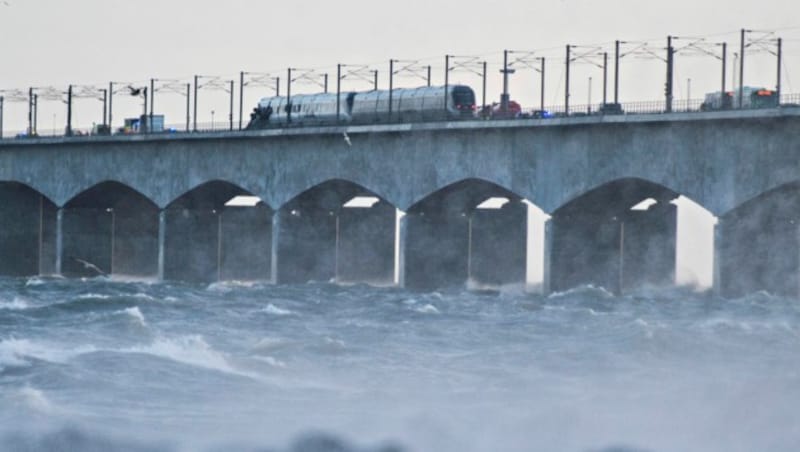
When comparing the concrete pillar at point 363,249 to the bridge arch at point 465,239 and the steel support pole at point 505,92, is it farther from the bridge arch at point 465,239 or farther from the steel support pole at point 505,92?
the steel support pole at point 505,92

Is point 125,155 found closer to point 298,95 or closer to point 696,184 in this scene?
point 298,95

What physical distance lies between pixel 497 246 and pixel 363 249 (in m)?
10.6

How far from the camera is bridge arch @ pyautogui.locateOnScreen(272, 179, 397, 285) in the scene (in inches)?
3497

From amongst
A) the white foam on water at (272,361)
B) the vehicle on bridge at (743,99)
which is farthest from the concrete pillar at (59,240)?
the white foam on water at (272,361)

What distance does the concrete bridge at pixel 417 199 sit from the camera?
2557 inches

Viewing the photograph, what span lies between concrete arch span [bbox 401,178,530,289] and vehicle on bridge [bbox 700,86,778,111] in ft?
48.7

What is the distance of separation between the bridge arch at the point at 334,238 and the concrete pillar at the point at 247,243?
7.62 metres

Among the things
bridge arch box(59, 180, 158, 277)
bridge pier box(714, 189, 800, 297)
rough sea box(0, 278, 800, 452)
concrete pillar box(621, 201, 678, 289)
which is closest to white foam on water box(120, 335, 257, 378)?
rough sea box(0, 278, 800, 452)

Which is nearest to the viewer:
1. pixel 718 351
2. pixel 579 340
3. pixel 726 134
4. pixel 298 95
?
pixel 718 351

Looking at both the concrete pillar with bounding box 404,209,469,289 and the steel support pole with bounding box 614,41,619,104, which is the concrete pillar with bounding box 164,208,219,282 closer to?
the concrete pillar with bounding box 404,209,469,289

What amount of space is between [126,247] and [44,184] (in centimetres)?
795

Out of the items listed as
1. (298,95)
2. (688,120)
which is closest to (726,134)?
(688,120)

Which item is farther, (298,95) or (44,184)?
(44,184)

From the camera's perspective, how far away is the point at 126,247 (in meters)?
105
